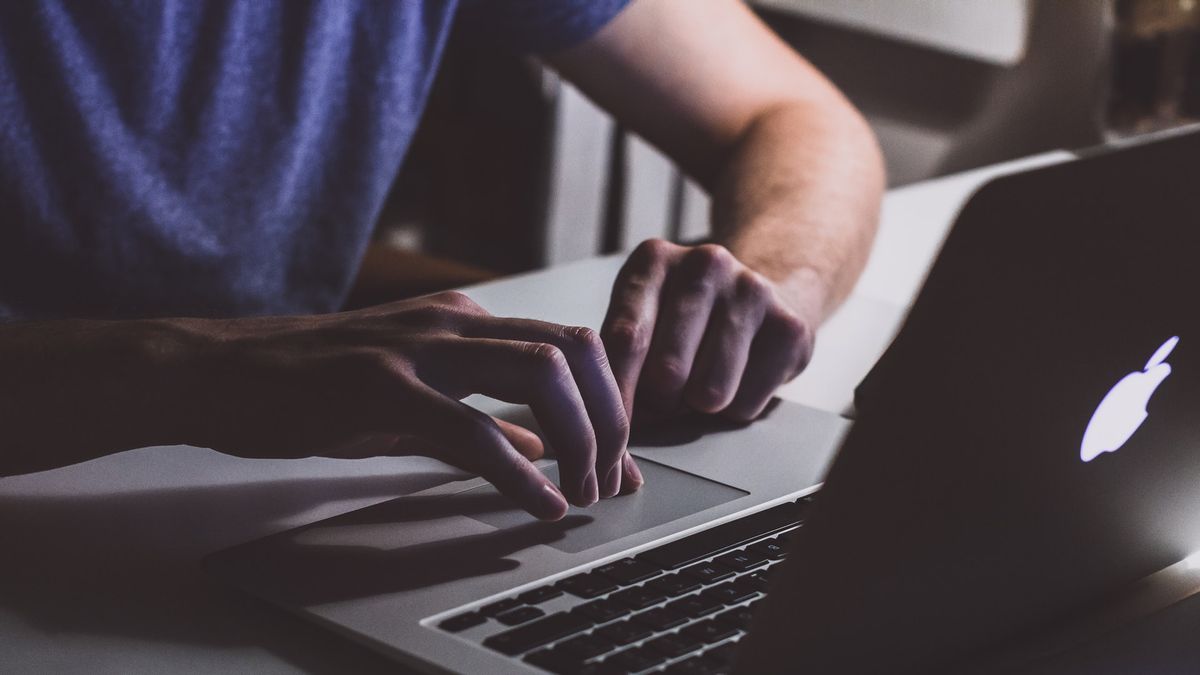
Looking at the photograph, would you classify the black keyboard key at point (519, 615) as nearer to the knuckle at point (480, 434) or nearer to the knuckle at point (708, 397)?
the knuckle at point (480, 434)

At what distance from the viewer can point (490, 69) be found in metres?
2.61

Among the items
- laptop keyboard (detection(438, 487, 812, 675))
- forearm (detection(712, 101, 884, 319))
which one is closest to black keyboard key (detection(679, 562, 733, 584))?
laptop keyboard (detection(438, 487, 812, 675))

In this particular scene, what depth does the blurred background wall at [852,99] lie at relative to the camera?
1.93 meters

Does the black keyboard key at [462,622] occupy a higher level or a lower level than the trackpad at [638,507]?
lower

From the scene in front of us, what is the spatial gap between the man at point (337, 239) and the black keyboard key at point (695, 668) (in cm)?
12

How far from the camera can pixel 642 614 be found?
0.46m

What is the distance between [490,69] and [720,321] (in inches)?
77.6

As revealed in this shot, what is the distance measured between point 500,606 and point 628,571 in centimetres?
6

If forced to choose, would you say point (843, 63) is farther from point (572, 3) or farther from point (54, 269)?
point (54, 269)

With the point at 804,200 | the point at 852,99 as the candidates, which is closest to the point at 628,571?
the point at 804,200

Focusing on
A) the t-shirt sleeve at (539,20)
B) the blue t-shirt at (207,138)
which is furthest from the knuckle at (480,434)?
the t-shirt sleeve at (539,20)

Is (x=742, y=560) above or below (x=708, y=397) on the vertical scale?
below

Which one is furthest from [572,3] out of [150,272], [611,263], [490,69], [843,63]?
[490,69]

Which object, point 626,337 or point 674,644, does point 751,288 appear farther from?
point 674,644
